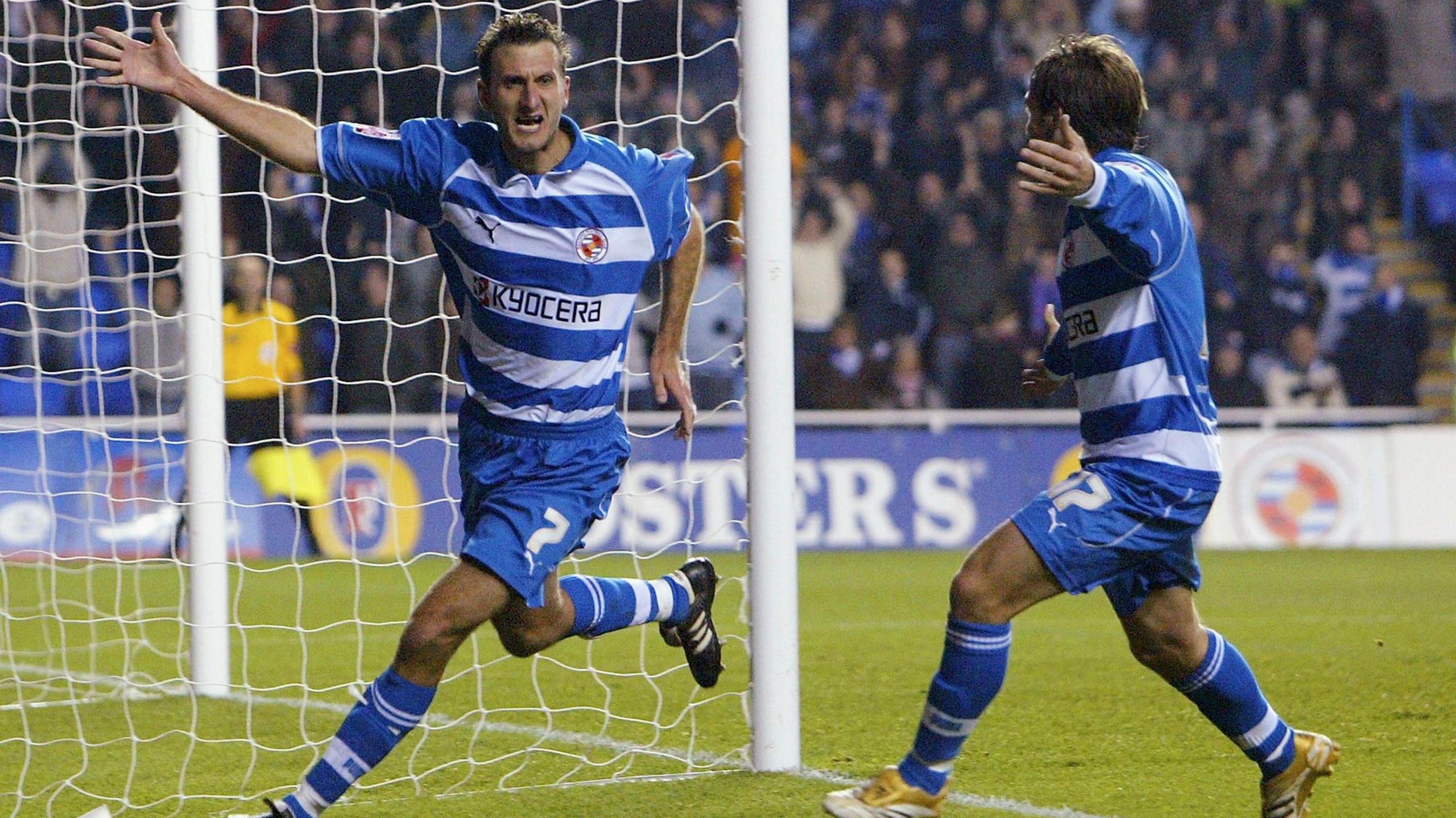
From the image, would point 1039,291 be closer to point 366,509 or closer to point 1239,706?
point 366,509

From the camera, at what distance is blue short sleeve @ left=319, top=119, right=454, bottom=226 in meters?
3.73

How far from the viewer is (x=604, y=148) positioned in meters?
4.04

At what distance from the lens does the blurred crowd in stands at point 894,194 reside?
1084 cm

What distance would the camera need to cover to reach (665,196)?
13.6 ft

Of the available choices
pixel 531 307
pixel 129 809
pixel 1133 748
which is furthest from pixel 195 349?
pixel 1133 748

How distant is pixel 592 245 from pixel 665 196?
26 cm

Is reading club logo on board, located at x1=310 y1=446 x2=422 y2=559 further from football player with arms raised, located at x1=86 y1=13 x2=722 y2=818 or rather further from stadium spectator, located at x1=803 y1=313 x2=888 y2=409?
football player with arms raised, located at x1=86 y1=13 x2=722 y2=818

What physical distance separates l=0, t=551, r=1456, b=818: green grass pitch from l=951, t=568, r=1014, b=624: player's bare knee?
67cm

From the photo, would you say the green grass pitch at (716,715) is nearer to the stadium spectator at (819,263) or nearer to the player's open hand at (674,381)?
the player's open hand at (674,381)

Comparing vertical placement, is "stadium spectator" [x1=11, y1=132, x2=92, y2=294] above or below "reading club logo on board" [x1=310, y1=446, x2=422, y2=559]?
above

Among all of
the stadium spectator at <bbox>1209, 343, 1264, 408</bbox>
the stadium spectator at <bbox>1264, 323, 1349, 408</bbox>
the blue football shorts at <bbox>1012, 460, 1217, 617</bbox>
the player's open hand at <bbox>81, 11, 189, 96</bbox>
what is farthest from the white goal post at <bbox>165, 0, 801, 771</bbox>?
the stadium spectator at <bbox>1264, 323, 1349, 408</bbox>

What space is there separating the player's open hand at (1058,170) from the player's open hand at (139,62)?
1.61m

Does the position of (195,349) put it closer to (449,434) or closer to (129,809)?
(129,809)

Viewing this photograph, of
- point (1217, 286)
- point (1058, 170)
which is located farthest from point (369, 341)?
point (1058, 170)
